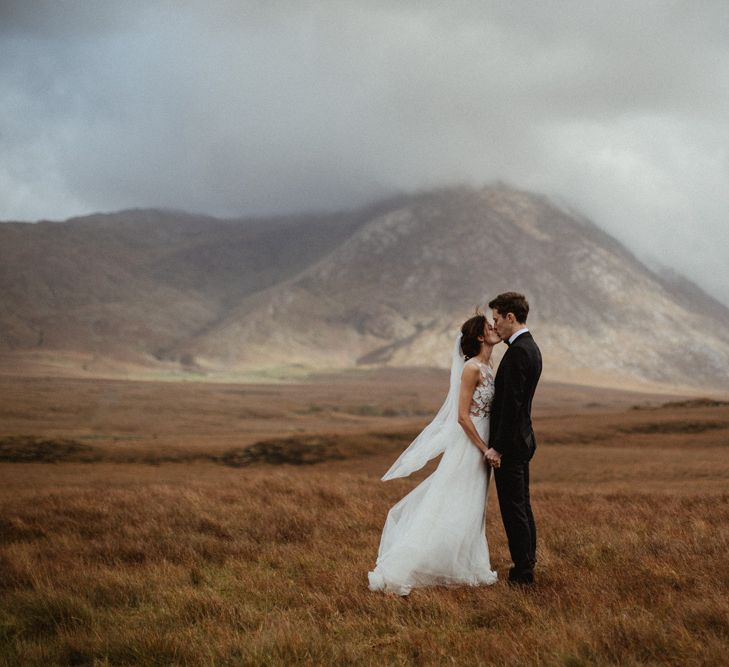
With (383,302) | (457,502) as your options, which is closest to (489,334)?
(457,502)

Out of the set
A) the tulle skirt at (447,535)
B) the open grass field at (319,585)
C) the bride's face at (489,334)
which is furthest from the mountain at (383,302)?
the bride's face at (489,334)

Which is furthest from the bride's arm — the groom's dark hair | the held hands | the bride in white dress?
the groom's dark hair

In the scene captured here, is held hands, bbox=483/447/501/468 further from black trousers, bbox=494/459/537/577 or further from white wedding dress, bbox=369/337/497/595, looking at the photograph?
white wedding dress, bbox=369/337/497/595

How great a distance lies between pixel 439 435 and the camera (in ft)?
22.1

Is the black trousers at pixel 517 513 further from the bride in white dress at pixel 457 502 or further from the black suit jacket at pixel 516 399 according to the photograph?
the bride in white dress at pixel 457 502

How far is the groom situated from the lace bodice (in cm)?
8

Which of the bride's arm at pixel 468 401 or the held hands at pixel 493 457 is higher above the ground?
the bride's arm at pixel 468 401

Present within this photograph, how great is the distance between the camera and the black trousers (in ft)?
20.7

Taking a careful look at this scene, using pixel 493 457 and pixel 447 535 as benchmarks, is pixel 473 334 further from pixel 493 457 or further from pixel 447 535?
pixel 447 535

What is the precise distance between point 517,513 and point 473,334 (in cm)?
158

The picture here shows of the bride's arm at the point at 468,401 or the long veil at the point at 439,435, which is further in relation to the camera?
the long veil at the point at 439,435

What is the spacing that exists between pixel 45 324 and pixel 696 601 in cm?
14672

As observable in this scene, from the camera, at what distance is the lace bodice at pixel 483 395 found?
256 inches

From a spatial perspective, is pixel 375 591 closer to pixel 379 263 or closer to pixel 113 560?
pixel 113 560
